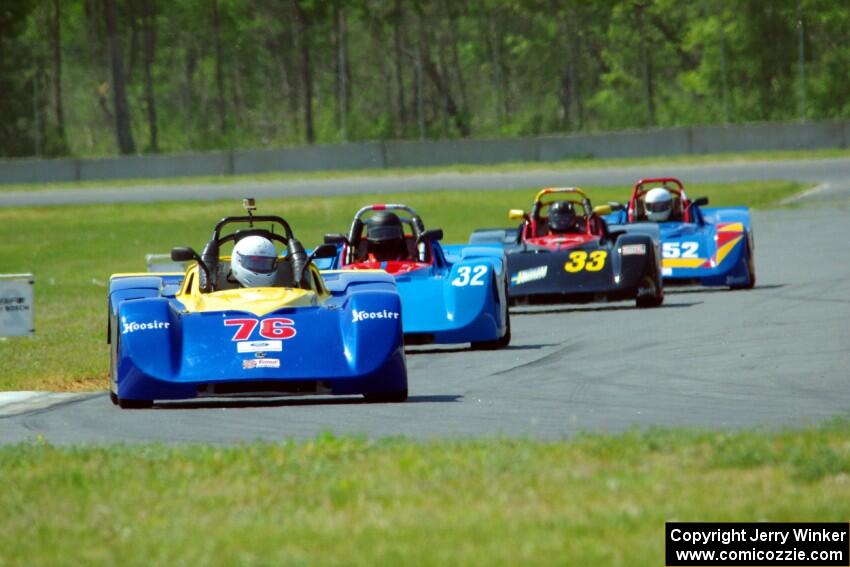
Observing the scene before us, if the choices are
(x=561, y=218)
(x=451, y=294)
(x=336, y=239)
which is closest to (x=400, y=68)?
(x=561, y=218)

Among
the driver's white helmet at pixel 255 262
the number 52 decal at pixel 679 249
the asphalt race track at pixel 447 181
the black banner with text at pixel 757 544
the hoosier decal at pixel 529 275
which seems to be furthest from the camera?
the asphalt race track at pixel 447 181

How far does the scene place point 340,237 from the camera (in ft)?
58.0

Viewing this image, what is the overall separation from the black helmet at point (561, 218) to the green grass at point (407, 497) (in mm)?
11757

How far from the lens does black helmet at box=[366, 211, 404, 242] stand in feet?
57.6

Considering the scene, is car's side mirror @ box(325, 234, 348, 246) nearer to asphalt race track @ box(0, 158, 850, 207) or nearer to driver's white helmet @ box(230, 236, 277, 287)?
driver's white helmet @ box(230, 236, 277, 287)

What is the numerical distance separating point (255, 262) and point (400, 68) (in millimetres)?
64850

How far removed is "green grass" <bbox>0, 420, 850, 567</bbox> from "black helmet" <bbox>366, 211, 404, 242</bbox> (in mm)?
8434

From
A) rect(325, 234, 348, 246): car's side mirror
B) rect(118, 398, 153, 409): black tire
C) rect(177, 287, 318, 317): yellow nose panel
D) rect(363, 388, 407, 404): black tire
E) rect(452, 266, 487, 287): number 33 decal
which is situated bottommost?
rect(363, 388, 407, 404): black tire

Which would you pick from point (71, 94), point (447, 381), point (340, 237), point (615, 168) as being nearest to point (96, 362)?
point (340, 237)

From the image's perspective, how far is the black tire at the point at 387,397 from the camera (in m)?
11.7

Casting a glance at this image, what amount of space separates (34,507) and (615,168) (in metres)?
46.0

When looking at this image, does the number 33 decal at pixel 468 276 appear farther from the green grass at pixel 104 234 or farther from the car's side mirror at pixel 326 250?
the green grass at pixel 104 234

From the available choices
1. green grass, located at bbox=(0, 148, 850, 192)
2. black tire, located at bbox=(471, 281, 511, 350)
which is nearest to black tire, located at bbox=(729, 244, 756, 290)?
black tire, located at bbox=(471, 281, 511, 350)

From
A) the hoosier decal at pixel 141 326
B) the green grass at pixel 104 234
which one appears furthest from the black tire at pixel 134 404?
the green grass at pixel 104 234
